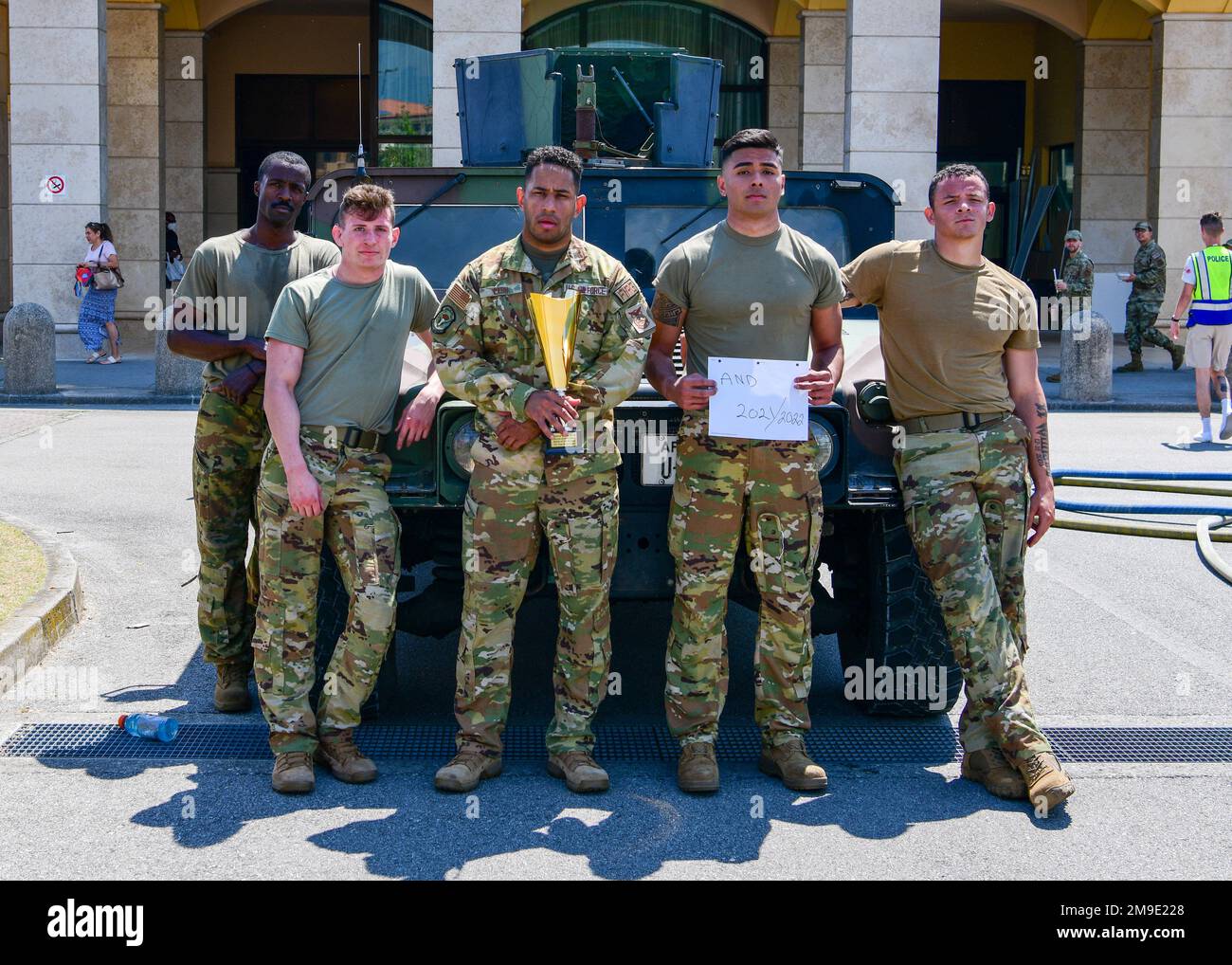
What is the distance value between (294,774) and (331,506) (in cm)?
87

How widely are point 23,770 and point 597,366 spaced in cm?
231

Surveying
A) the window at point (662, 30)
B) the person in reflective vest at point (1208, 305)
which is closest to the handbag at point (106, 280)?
the window at point (662, 30)

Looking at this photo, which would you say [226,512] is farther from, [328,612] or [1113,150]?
[1113,150]

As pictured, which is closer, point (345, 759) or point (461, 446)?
point (345, 759)

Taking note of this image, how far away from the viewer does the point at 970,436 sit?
498 centimetres

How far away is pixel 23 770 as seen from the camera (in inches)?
193

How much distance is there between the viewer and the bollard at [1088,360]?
16.8m

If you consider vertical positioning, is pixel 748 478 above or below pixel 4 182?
below

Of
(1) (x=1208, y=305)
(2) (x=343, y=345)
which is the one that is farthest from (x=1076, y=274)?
(2) (x=343, y=345)

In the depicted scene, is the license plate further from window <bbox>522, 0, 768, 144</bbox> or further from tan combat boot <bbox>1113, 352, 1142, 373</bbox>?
window <bbox>522, 0, 768, 144</bbox>

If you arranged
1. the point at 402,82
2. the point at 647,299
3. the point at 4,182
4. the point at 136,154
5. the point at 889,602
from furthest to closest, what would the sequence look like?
the point at 4,182
the point at 402,82
the point at 136,154
the point at 647,299
the point at 889,602

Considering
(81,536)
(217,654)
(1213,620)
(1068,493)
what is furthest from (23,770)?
(1068,493)

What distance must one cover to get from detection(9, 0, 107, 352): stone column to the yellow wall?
683 cm

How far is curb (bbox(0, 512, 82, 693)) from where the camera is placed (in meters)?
5.99
